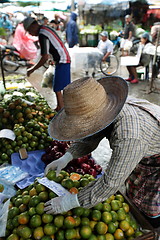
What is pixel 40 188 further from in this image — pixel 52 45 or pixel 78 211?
pixel 52 45

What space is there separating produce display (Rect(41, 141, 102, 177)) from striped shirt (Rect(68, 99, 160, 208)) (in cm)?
94

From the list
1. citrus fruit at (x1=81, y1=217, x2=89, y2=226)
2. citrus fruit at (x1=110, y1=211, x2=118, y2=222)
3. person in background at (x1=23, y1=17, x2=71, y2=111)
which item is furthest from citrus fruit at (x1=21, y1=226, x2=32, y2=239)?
person in background at (x1=23, y1=17, x2=71, y2=111)

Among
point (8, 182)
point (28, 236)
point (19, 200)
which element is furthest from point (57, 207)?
point (8, 182)

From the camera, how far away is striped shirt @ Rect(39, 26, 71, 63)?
4230mm

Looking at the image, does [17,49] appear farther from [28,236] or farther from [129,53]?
[28,236]

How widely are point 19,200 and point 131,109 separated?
3.49 ft

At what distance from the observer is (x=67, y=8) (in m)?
17.1

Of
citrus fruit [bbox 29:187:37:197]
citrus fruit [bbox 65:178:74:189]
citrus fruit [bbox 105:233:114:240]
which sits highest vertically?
citrus fruit [bbox 65:178:74:189]

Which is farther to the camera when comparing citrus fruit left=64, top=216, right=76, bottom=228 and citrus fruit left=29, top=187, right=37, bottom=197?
citrus fruit left=29, top=187, right=37, bottom=197

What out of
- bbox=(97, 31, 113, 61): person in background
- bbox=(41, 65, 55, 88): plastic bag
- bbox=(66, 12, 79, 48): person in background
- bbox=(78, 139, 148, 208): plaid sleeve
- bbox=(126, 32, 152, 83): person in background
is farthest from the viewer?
bbox=(66, 12, 79, 48): person in background

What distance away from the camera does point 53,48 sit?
439 cm

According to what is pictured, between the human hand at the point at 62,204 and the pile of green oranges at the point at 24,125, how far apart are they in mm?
1472

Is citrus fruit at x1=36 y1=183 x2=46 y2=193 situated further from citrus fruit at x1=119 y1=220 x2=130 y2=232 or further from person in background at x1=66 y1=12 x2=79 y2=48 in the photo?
person in background at x1=66 y1=12 x2=79 y2=48

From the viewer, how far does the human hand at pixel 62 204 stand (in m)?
1.52
